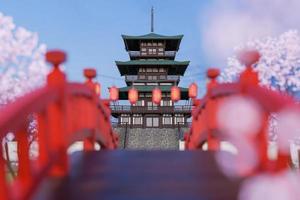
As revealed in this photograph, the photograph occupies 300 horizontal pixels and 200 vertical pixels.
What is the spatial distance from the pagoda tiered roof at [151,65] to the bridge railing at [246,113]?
1400 inches

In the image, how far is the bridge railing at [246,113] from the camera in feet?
14.2

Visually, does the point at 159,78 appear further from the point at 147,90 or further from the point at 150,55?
the point at 150,55

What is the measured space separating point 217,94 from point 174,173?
1.63 metres

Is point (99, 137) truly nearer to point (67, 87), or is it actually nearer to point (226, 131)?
point (226, 131)

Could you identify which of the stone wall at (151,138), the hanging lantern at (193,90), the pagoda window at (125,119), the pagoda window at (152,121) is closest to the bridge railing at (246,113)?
the hanging lantern at (193,90)

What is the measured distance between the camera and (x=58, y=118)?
4.78 metres

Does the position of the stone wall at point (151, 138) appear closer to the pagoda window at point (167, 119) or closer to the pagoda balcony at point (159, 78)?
the pagoda window at point (167, 119)

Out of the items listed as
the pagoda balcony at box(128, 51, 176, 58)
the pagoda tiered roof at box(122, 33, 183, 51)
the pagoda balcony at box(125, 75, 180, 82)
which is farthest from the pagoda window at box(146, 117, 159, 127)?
the pagoda tiered roof at box(122, 33, 183, 51)

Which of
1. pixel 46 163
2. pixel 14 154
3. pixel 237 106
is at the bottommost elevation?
pixel 14 154

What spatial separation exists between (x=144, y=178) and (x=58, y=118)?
41.2 inches

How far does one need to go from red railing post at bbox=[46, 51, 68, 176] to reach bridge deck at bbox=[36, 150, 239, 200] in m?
0.18

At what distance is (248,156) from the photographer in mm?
5234

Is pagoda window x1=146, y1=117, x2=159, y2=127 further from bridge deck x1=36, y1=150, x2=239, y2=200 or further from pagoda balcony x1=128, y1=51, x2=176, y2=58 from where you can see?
bridge deck x1=36, y1=150, x2=239, y2=200

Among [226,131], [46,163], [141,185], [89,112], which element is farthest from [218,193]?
[89,112]
